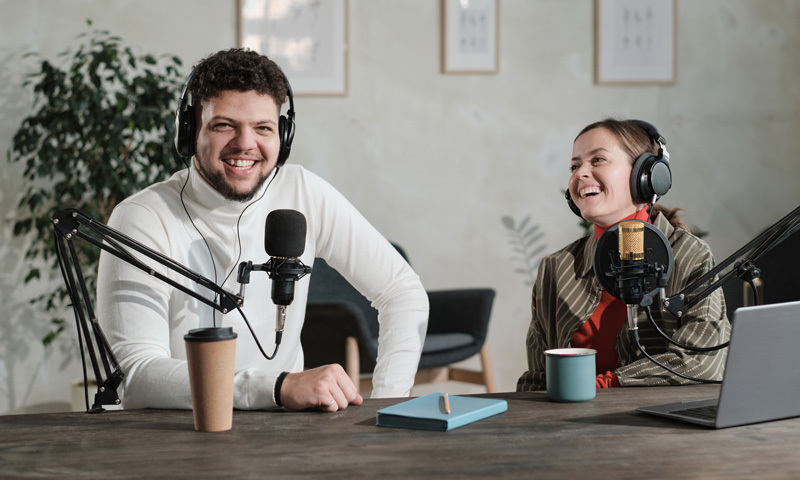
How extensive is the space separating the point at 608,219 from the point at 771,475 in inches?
39.1

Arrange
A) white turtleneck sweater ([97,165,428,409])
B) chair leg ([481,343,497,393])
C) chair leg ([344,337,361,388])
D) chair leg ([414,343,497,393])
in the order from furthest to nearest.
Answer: chair leg ([481,343,497,393])
chair leg ([414,343,497,393])
chair leg ([344,337,361,388])
white turtleneck sweater ([97,165,428,409])

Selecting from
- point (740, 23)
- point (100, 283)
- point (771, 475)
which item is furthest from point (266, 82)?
point (740, 23)

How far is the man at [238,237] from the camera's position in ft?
5.25

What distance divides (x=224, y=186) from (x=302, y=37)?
8.42 ft

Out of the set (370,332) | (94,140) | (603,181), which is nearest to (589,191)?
(603,181)

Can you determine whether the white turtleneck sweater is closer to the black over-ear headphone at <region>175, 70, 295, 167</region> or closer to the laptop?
the black over-ear headphone at <region>175, 70, 295, 167</region>

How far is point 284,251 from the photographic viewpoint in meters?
1.36

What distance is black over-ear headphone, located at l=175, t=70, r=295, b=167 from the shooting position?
178 cm

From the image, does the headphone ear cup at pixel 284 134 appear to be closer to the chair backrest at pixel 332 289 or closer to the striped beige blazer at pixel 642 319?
the striped beige blazer at pixel 642 319

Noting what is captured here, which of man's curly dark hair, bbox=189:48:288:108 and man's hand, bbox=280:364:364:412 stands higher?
man's curly dark hair, bbox=189:48:288:108

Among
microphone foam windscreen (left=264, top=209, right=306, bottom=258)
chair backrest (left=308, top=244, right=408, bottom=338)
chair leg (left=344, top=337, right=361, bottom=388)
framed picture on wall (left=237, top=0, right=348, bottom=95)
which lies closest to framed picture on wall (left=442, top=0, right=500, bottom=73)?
framed picture on wall (left=237, top=0, right=348, bottom=95)

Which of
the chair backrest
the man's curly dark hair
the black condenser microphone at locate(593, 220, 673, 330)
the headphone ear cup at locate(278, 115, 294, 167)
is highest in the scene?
the man's curly dark hair

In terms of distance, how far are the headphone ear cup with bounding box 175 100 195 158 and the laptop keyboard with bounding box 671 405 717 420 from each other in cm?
115

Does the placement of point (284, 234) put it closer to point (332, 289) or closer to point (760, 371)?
point (760, 371)
